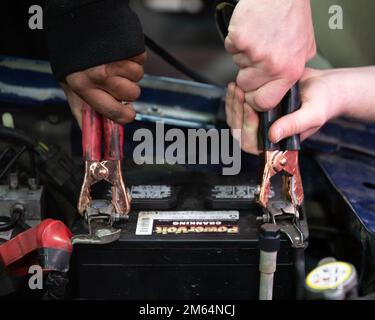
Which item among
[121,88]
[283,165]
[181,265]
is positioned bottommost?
[181,265]

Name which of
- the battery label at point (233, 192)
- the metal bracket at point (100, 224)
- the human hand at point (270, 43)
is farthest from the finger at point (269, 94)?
the metal bracket at point (100, 224)

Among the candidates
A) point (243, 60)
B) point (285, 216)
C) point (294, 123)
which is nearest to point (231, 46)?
point (243, 60)

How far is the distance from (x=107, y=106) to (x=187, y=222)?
0.66ft

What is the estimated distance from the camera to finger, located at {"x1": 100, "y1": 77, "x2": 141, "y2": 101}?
3.00ft

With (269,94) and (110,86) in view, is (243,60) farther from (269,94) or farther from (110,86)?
(110,86)

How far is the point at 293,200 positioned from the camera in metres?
0.94

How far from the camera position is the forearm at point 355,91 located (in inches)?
40.8

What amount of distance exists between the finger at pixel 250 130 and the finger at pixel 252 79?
48 mm

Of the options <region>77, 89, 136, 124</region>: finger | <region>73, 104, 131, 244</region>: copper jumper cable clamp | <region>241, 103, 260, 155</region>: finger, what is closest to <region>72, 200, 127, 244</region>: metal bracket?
<region>73, 104, 131, 244</region>: copper jumper cable clamp

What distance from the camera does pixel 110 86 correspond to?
919mm

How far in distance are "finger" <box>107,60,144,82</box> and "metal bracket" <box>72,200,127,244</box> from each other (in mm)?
184

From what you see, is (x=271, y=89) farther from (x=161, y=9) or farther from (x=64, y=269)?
(x=161, y=9)
